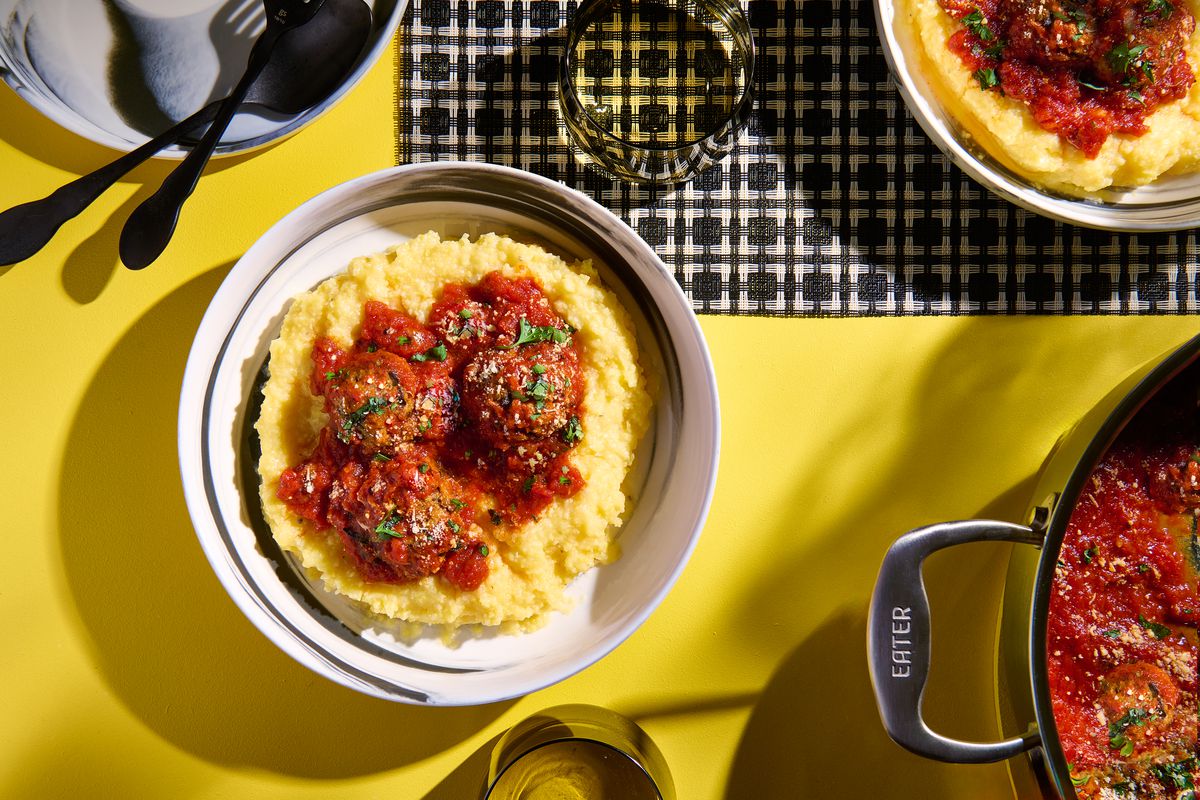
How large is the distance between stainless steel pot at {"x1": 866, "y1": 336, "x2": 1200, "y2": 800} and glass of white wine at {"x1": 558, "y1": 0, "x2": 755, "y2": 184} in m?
1.32

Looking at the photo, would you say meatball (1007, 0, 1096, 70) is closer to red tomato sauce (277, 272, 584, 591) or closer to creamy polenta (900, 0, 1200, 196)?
creamy polenta (900, 0, 1200, 196)

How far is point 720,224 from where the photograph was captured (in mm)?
2799

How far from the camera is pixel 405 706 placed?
2.86 m

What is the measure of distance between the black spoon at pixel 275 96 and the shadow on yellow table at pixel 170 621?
382 mm

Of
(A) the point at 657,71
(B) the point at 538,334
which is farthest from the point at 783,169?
(B) the point at 538,334

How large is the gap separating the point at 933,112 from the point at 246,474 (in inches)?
91.9

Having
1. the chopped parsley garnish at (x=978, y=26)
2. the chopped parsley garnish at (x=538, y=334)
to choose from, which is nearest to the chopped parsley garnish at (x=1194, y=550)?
the chopped parsley garnish at (x=978, y=26)

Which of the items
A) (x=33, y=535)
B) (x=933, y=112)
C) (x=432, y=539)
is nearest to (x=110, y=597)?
(x=33, y=535)

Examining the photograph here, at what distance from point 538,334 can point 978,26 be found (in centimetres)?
157

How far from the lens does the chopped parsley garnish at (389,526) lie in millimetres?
2336

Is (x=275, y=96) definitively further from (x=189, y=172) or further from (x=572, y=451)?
(x=572, y=451)

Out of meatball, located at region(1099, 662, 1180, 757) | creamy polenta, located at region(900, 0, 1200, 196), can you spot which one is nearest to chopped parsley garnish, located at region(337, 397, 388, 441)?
creamy polenta, located at region(900, 0, 1200, 196)

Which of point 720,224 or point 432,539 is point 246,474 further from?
point 720,224

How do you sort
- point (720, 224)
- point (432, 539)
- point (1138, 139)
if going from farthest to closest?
point (720, 224) → point (1138, 139) → point (432, 539)
